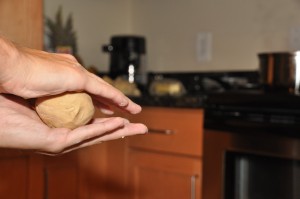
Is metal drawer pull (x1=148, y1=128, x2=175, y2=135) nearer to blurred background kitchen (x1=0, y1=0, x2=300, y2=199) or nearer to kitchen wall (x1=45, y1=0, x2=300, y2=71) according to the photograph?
blurred background kitchen (x1=0, y1=0, x2=300, y2=199)

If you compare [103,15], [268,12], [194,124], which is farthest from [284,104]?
[103,15]

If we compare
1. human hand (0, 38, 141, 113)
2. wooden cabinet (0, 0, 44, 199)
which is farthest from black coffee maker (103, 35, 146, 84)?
human hand (0, 38, 141, 113)

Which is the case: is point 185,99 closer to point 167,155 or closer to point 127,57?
point 167,155

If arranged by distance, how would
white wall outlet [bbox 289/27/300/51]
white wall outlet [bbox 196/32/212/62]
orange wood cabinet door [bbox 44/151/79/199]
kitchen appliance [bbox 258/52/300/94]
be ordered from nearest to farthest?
kitchen appliance [bbox 258/52/300/94] < orange wood cabinet door [bbox 44/151/79/199] < white wall outlet [bbox 289/27/300/51] < white wall outlet [bbox 196/32/212/62]

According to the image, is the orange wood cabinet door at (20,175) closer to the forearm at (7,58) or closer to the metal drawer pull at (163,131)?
the metal drawer pull at (163,131)

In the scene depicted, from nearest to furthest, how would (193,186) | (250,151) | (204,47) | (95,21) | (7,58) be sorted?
(7,58), (250,151), (193,186), (204,47), (95,21)

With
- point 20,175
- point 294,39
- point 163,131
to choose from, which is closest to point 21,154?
point 20,175

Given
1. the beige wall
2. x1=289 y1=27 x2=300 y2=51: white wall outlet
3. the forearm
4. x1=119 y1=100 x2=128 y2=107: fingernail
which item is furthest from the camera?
the beige wall

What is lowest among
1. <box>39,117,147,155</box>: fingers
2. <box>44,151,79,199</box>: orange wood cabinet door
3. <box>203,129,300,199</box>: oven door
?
<box>44,151,79,199</box>: orange wood cabinet door

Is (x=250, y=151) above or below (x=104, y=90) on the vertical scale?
below
